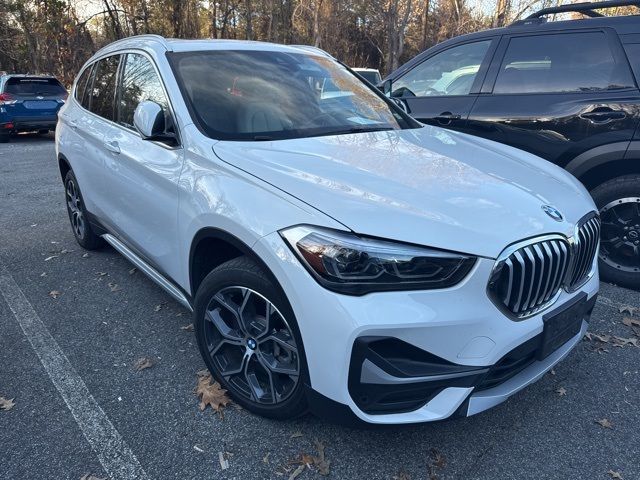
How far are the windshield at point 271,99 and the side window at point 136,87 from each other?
0.18 meters

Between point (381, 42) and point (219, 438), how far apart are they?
1387 inches

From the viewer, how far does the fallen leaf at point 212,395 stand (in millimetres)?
2576

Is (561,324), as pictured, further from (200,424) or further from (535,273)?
(200,424)

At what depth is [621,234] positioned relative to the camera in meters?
3.85

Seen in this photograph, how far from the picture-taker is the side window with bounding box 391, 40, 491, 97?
179 inches

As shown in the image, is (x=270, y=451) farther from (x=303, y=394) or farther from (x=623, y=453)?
(x=623, y=453)

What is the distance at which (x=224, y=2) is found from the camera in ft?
101

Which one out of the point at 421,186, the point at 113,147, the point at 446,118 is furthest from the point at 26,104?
the point at 421,186

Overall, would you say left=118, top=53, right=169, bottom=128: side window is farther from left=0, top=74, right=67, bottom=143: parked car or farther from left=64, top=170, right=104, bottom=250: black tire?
left=0, top=74, right=67, bottom=143: parked car

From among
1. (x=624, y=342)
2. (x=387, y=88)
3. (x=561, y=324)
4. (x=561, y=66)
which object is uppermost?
(x=561, y=66)

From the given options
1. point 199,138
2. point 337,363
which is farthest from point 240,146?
point 337,363

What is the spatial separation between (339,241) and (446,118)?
3071mm

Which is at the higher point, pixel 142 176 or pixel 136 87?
pixel 136 87

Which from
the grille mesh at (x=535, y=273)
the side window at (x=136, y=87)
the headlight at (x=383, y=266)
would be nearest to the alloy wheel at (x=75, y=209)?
the side window at (x=136, y=87)
